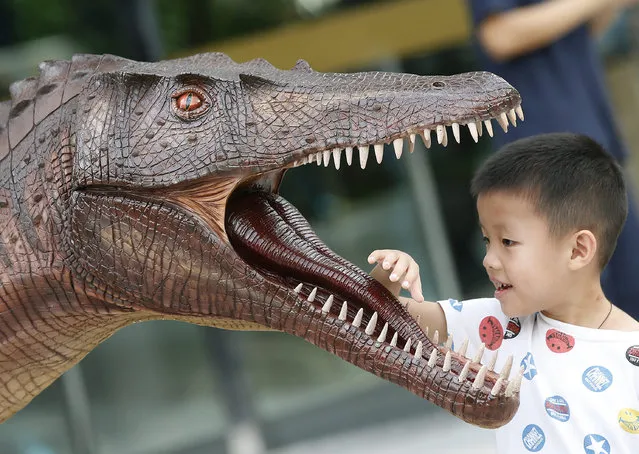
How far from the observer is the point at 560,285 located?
1899mm

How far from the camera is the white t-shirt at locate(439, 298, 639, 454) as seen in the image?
1.88m

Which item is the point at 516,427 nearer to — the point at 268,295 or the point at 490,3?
the point at 268,295

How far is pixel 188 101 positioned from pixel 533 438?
0.97 metres

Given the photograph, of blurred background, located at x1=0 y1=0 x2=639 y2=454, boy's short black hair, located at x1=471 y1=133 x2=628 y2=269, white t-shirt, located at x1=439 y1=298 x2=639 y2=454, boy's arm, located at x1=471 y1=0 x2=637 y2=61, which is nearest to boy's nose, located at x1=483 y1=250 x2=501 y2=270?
boy's short black hair, located at x1=471 y1=133 x2=628 y2=269

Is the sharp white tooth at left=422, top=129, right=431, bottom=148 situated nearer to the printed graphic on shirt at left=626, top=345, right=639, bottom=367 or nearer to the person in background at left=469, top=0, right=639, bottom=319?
the printed graphic on shirt at left=626, top=345, right=639, bottom=367

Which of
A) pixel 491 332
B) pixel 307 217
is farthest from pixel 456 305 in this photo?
pixel 307 217

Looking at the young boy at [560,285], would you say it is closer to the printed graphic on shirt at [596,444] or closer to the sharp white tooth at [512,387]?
the printed graphic on shirt at [596,444]

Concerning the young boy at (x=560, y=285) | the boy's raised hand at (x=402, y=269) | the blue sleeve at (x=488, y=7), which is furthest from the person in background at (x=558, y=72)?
the boy's raised hand at (x=402, y=269)

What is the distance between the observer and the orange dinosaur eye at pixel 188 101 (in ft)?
5.57

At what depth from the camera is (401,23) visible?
5.32 m

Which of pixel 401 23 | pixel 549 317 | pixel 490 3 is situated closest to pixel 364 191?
pixel 401 23

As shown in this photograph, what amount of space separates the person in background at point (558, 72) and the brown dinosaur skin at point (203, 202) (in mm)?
954

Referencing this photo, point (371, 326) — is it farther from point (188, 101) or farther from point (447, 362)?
point (188, 101)

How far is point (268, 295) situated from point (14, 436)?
169 inches
